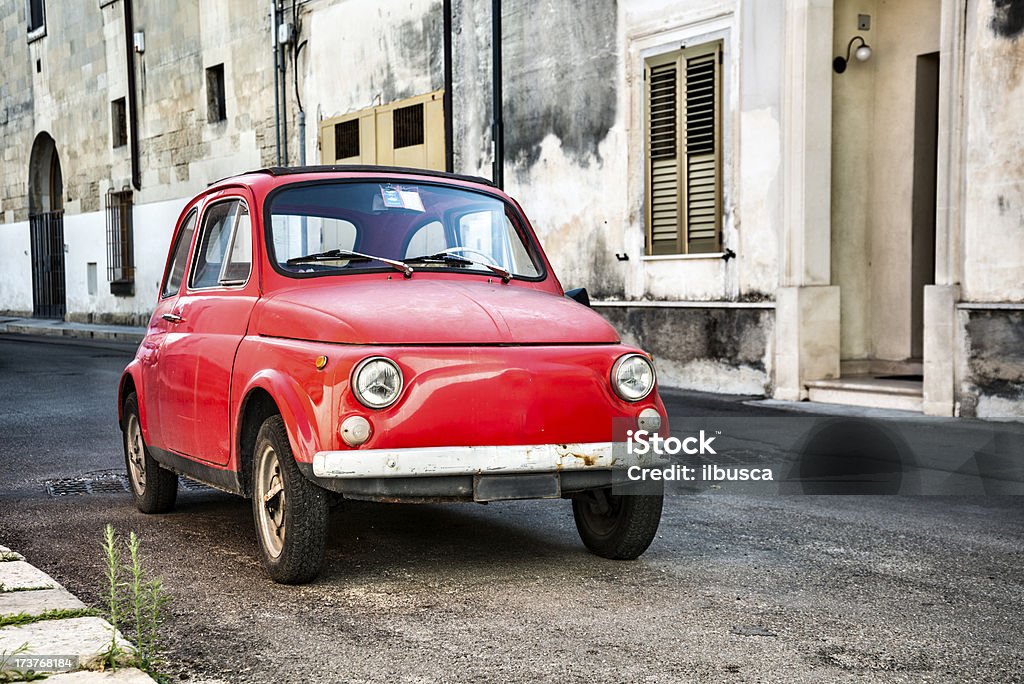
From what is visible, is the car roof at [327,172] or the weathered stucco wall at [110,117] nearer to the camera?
the car roof at [327,172]

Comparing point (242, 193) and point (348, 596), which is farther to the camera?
point (242, 193)

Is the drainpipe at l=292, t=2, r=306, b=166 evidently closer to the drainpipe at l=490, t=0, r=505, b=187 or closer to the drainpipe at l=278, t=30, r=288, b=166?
the drainpipe at l=278, t=30, r=288, b=166

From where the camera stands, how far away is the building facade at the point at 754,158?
11.0m

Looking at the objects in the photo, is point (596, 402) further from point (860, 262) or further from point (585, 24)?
point (585, 24)

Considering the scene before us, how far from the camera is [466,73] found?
1817 cm

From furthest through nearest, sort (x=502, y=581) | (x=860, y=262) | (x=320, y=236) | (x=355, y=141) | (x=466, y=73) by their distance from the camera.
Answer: (x=355, y=141) < (x=466, y=73) < (x=860, y=262) < (x=320, y=236) < (x=502, y=581)

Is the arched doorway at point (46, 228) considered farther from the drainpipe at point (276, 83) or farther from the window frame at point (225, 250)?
the window frame at point (225, 250)

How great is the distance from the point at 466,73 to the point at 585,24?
286 cm

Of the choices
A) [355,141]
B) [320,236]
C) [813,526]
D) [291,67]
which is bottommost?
[813,526]

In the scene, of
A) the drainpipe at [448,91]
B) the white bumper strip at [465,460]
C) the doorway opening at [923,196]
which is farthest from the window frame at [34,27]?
the white bumper strip at [465,460]

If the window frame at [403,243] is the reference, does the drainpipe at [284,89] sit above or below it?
above

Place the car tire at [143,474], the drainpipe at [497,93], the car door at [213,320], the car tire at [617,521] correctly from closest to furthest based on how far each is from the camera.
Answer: the car tire at [617,521]
the car door at [213,320]
the car tire at [143,474]
the drainpipe at [497,93]

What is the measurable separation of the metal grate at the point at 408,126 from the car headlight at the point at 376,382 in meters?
14.8

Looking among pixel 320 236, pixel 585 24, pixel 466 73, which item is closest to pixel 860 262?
pixel 585 24
